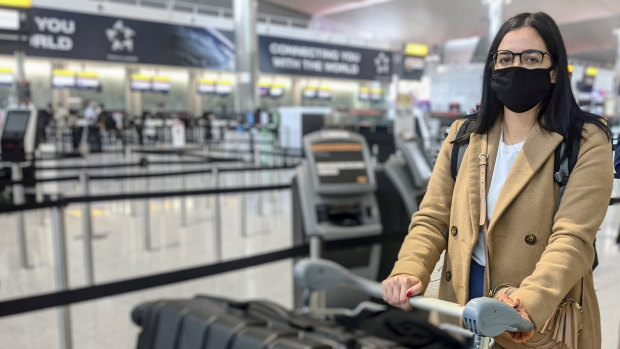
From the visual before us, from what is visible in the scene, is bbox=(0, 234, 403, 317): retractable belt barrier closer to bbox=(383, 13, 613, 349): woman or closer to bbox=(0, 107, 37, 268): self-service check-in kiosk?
bbox=(383, 13, 613, 349): woman

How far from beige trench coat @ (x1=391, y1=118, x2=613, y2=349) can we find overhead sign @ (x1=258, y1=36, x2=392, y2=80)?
68.2ft

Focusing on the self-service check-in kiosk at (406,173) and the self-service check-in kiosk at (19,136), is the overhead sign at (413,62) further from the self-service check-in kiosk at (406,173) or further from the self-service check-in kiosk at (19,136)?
the self-service check-in kiosk at (406,173)

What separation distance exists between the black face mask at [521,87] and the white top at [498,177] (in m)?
0.03

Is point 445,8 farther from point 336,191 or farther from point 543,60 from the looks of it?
point 543,60

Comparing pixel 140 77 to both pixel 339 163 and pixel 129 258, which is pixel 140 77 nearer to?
pixel 129 258

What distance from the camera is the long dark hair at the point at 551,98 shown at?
1.21ft

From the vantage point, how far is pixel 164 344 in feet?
5.24

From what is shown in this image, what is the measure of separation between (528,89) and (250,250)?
204 inches

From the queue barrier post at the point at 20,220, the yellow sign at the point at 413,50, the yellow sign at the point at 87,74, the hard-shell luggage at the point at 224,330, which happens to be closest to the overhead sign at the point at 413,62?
the yellow sign at the point at 413,50

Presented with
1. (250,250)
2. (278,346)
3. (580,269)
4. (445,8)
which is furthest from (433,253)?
(445,8)

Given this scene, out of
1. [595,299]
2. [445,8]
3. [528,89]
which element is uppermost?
[445,8]

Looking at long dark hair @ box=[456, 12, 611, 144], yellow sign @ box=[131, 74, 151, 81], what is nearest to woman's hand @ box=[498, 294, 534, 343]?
long dark hair @ box=[456, 12, 611, 144]

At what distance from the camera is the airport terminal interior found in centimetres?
111

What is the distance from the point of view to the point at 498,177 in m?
0.39
